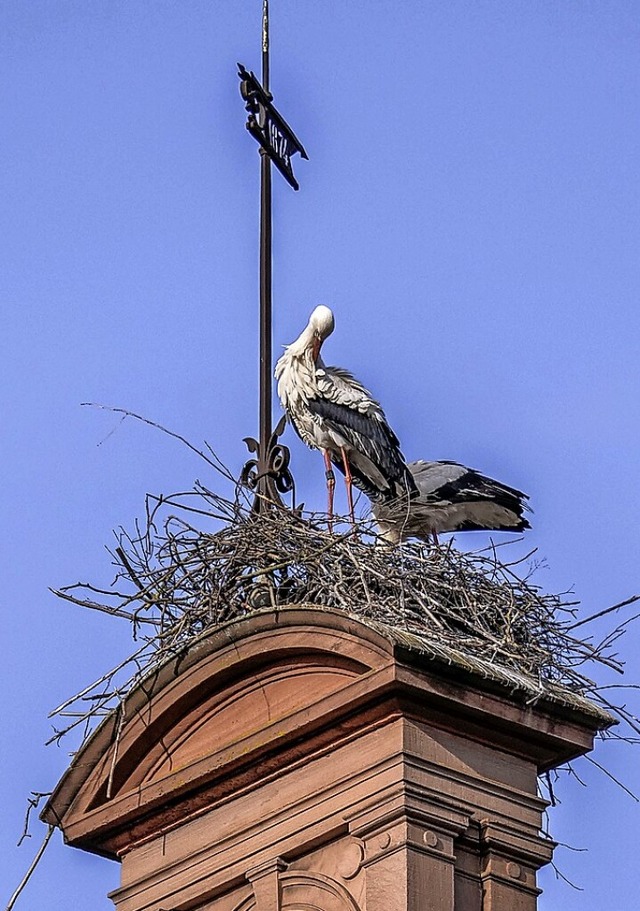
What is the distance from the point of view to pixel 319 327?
39.6 ft

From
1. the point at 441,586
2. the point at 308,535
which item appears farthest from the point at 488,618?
the point at 308,535

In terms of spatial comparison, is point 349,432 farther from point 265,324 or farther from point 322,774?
point 322,774

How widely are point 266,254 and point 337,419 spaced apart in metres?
1.19

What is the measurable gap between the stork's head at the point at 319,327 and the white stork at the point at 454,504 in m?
0.88

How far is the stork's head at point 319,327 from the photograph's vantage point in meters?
12.1

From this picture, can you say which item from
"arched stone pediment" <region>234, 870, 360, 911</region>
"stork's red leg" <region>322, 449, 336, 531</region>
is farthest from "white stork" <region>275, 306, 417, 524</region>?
"arched stone pediment" <region>234, 870, 360, 911</region>

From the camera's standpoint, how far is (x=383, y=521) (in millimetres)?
11352

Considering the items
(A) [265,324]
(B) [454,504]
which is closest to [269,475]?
(A) [265,324]

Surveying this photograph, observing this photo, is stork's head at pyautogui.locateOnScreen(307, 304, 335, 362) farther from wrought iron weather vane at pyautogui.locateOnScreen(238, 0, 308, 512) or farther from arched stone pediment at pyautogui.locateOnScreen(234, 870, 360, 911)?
arched stone pediment at pyautogui.locateOnScreen(234, 870, 360, 911)

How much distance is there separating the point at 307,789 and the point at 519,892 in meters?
0.90

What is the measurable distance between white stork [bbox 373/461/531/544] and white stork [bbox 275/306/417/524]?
128 mm

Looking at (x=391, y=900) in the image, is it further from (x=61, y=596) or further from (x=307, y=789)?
(x=61, y=596)

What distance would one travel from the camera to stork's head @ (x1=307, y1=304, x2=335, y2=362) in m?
12.1

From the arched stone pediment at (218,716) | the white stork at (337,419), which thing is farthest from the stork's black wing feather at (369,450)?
the arched stone pediment at (218,716)
